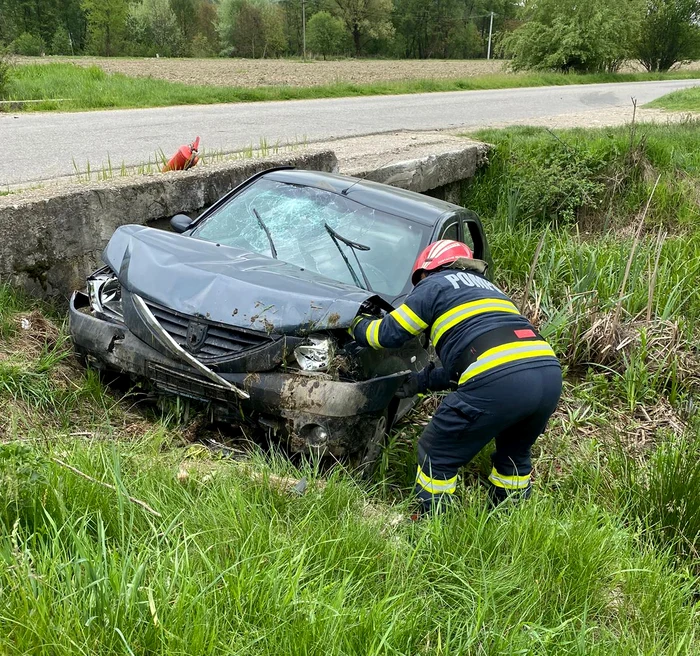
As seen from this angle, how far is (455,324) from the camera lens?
343 centimetres

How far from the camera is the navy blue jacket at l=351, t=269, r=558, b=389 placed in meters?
3.33

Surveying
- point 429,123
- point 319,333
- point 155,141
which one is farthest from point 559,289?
point 429,123

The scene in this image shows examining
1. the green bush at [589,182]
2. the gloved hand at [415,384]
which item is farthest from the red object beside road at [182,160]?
the green bush at [589,182]

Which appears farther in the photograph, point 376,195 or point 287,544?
point 376,195

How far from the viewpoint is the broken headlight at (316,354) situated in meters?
3.40

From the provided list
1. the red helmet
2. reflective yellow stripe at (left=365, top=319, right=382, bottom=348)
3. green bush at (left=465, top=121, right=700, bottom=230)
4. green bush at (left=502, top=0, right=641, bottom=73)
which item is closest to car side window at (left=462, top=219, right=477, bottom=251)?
the red helmet

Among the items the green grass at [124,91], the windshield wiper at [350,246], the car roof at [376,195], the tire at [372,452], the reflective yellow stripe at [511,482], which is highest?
the green grass at [124,91]

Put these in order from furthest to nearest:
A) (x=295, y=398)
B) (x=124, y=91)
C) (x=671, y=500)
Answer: (x=124, y=91)
(x=671, y=500)
(x=295, y=398)

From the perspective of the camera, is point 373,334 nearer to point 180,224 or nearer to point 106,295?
point 106,295

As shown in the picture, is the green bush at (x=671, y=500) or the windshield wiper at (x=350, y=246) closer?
the green bush at (x=671, y=500)

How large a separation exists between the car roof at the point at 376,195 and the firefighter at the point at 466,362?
1009mm

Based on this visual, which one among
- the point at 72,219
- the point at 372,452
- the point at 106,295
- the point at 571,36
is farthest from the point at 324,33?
the point at 372,452

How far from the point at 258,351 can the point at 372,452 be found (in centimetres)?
85

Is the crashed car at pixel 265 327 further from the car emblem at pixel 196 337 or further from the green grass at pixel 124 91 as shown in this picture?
the green grass at pixel 124 91
